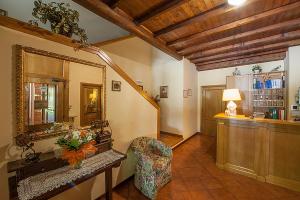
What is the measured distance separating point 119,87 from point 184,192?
6.75 ft

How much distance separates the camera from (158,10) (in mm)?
2207

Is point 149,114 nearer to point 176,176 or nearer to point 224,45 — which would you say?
point 176,176

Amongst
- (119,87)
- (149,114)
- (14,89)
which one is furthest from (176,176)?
(14,89)

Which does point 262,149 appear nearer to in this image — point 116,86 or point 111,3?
point 116,86

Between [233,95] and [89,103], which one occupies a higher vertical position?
[233,95]

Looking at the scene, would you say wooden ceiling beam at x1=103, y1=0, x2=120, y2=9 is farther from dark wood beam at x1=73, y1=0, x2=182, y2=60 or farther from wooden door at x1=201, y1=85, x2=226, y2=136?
wooden door at x1=201, y1=85, x2=226, y2=136

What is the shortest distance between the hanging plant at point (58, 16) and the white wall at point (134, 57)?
2.81m

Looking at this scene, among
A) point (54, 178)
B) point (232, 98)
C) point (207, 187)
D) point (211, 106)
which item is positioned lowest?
point (207, 187)

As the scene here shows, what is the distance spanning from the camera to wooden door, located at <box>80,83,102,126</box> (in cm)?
201

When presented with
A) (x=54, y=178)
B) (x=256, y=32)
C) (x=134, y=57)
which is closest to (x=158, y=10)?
(x=256, y=32)

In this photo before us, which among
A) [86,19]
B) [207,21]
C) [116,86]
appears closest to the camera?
[116,86]

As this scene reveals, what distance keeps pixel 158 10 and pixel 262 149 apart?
3020mm

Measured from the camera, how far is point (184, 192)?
7.78 feet

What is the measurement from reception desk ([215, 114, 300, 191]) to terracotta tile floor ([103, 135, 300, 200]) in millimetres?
166
